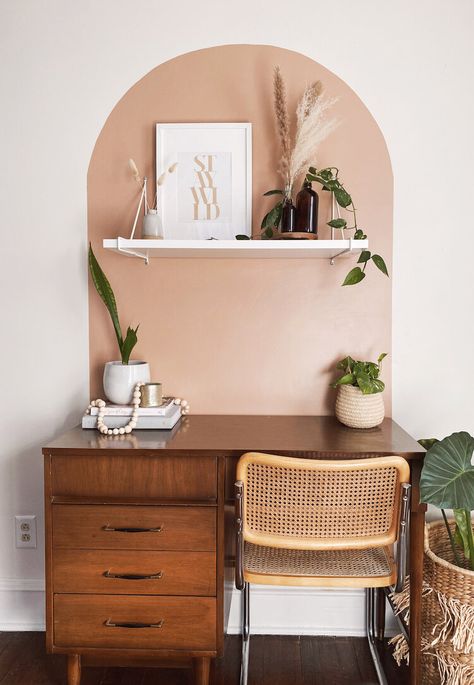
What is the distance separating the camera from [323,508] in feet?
5.02

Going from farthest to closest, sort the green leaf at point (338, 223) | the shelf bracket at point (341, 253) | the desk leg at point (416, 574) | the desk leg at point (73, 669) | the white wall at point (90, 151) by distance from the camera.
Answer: the white wall at point (90, 151), the green leaf at point (338, 223), the shelf bracket at point (341, 253), the desk leg at point (73, 669), the desk leg at point (416, 574)

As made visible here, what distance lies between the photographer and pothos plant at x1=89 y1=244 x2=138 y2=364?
1.99 m

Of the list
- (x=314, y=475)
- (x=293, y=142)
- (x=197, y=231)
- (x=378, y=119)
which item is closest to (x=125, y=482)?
(x=314, y=475)

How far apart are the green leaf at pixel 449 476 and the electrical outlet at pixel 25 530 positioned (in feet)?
4.89

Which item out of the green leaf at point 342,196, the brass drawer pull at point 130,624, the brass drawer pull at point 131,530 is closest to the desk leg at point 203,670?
the brass drawer pull at point 130,624

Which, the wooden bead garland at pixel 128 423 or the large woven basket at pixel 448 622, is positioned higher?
the wooden bead garland at pixel 128 423

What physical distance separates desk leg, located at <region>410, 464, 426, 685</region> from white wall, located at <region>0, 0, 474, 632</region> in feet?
1.69

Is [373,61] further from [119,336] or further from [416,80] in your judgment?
[119,336]

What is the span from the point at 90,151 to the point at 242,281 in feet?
2.47

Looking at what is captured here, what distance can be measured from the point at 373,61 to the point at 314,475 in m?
1.53

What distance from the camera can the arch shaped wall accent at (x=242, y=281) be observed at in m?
2.12

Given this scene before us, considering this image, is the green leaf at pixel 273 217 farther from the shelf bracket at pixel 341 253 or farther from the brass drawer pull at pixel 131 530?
the brass drawer pull at pixel 131 530

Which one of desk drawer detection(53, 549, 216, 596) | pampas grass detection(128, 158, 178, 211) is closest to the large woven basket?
desk drawer detection(53, 549, 216, 596)

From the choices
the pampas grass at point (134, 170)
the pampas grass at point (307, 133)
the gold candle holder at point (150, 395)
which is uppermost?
the pampas grass at point (307, 133)
